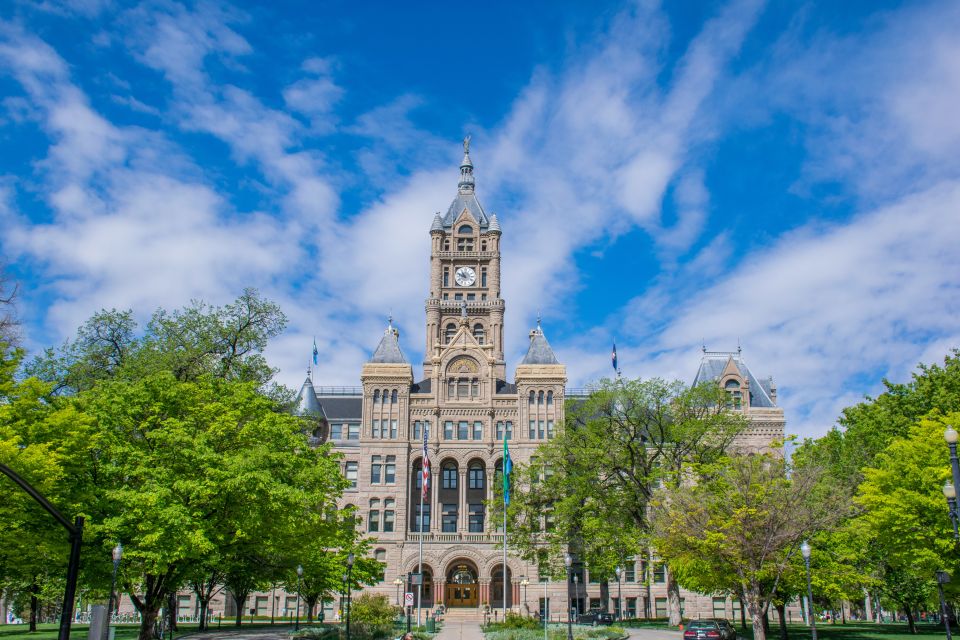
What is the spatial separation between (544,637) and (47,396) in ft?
81.1

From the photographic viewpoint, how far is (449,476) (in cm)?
6994

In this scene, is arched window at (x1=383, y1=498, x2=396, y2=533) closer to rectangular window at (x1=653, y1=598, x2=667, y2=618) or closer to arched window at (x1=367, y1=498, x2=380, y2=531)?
arched window at (x1=367, y1=498, x2=380, y2=531)

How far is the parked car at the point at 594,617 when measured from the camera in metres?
59.3

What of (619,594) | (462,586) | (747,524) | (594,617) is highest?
(747,524)

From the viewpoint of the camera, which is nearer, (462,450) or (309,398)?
(462,450)

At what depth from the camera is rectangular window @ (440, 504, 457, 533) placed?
68.1 meters

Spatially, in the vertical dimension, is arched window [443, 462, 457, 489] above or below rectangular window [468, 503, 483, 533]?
above

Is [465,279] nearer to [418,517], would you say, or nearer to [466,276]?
[466,276]

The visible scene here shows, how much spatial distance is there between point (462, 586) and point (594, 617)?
460 inches

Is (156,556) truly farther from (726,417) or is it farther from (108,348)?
(726,417)

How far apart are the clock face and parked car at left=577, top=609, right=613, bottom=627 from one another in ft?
111

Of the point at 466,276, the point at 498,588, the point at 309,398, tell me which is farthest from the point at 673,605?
the point at 466,276

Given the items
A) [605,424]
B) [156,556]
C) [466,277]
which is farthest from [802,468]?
[466,277]

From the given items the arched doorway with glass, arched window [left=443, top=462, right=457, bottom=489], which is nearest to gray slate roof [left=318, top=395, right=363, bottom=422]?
arched window [left=443, top=462, right=457, bottom=489]
